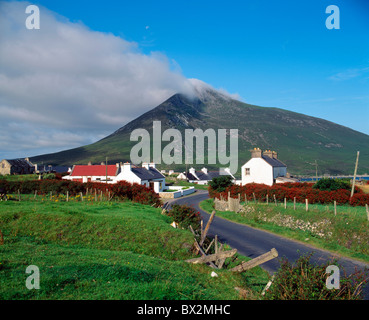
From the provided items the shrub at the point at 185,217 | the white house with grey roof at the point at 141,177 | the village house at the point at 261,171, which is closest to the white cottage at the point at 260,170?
the village house at the point at 261,171

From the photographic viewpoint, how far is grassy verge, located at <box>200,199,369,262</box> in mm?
17438

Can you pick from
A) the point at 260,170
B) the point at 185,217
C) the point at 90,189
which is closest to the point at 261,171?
the point at 260,170

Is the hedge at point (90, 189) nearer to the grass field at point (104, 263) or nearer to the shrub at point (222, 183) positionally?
the shrub at point (222, 183)

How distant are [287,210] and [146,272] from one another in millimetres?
20325

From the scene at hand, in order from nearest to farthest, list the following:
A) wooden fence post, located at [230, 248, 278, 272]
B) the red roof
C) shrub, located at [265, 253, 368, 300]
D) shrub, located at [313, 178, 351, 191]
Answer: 1. shrub, located at [265, 253, 368, 300]
2. wooden fence post, located at [230, 248, 278, 272]
3. shrub, located at [313, 178, 351, 191]
4. the red roof

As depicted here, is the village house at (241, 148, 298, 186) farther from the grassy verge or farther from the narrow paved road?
the narrow paved road

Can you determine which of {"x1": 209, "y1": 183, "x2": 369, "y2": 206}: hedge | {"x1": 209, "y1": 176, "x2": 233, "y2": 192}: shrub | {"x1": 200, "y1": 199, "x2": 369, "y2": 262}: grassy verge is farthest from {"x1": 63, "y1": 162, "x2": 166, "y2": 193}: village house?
{"x1": 200, "y1": 199, "x2": 369, "y2": 262}: grassy verge

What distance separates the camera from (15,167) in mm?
97625

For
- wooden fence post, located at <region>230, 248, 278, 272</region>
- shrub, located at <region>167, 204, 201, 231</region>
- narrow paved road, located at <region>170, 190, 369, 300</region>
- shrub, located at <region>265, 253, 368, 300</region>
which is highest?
shrub, located at <region>265, 253, 368, 300</region>

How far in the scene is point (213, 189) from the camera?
48312 millimetres

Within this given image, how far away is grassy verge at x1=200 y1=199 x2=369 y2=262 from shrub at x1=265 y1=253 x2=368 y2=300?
11027 mm

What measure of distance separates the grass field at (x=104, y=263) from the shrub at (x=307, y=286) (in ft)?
3.09
